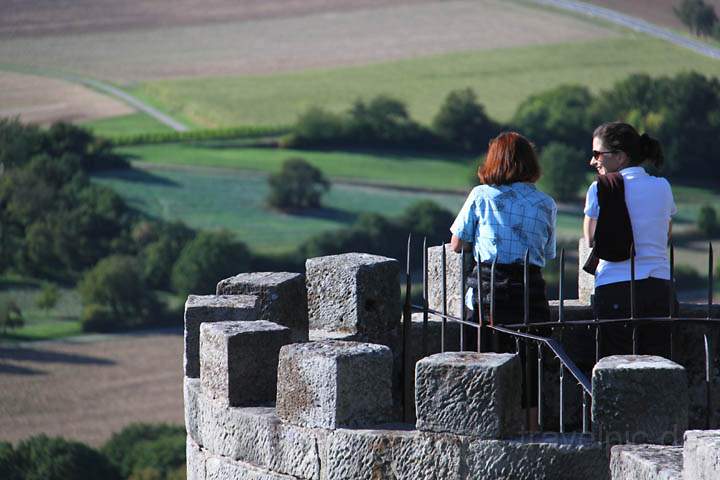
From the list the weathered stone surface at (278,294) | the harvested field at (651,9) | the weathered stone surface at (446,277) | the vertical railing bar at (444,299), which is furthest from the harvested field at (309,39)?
the weathered stone surface at (278,294)

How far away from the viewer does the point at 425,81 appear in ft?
266

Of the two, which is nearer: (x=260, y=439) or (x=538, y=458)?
(x=538, y=458)

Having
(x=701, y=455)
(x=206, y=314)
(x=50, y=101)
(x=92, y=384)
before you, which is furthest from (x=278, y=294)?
(x=50, y=101)

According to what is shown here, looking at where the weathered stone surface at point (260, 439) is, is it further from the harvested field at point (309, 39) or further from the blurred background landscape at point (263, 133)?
the harvested field at point (309, 39)

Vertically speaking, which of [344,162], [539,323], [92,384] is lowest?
[92,384]

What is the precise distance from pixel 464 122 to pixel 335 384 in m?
71.1

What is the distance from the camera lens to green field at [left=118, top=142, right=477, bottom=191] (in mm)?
78438

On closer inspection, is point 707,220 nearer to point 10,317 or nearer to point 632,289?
point 10,317

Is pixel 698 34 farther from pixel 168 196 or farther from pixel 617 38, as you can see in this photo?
pixel 168 196

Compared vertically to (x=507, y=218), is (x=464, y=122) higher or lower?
higher

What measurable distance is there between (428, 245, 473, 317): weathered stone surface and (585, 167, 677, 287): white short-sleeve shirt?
1709 mm

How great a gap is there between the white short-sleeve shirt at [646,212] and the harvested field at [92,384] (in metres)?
60.1

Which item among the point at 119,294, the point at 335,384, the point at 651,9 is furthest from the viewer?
the point at 651,9

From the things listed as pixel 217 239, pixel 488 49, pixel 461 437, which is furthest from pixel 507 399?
pixel 488 49
